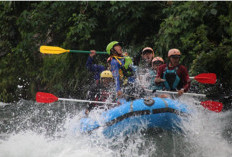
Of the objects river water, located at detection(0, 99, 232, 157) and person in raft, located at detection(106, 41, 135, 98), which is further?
person in raft, located at detection(106, 41, 135, 98)

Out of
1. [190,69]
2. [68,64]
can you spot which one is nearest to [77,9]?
[68,64]

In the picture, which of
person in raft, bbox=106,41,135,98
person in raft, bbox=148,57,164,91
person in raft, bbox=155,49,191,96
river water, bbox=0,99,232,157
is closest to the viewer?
river water, bbox=0,99,232,157

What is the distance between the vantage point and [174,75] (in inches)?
188

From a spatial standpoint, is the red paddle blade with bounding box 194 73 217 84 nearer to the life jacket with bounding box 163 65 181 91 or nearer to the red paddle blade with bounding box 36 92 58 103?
the life jacket with bounding box 163 65 181 91

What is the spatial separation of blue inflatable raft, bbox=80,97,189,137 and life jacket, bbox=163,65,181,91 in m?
0.41

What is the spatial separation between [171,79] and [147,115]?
2.65ft

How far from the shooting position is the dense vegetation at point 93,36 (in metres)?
6.12

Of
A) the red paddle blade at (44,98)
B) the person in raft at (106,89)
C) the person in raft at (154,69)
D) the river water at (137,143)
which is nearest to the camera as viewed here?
the river water at (137,143)

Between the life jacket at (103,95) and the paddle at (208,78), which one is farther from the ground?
the paddle at (208,78)

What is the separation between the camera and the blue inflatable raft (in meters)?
4.36

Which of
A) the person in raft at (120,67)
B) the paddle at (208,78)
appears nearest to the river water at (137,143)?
the paddle at (208,78)

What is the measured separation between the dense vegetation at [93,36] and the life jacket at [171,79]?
1.39m

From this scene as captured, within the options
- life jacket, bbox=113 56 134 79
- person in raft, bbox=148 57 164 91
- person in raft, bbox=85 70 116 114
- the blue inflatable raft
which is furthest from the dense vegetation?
A: person in raft, bbox=85 70 116 114

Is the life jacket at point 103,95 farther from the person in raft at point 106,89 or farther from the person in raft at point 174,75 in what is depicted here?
the person in raft at point 174,75
